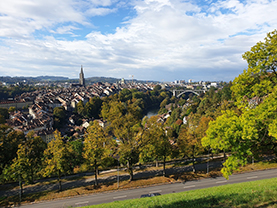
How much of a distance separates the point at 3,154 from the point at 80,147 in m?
9.84

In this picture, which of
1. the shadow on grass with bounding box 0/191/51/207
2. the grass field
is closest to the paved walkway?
the grass field

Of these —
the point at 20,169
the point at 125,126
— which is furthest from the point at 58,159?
the point at 125,126

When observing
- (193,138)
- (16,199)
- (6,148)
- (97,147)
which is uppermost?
(193,138)

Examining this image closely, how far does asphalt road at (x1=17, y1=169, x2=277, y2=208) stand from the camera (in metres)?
15.5

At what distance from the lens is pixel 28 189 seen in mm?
19594

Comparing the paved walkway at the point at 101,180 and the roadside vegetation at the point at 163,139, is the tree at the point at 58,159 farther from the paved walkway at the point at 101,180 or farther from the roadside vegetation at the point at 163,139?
the paved walkway at the point at 101,180

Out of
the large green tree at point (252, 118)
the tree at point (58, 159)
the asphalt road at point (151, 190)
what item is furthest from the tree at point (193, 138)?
the tree at point (58, 159)

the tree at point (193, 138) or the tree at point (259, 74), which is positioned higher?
the tree at point (259, 74)

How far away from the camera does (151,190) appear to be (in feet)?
55.2

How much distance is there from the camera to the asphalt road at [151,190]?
1554cm

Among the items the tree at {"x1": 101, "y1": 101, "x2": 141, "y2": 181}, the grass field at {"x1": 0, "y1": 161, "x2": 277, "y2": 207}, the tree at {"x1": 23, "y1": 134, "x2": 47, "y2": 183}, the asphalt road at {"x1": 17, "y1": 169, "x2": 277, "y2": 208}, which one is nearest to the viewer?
the asphalt road at {"x1": 17, "y1": 169, "x2": 277, "y2": 208}

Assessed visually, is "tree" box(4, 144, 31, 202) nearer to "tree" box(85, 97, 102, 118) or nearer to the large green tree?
the large green tree

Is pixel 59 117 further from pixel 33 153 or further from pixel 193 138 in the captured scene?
pixel 193 138

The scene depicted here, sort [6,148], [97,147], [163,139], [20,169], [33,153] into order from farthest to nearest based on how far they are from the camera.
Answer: [6,148] → [33,153] → [163,139] → [97,147] → [20,169]
